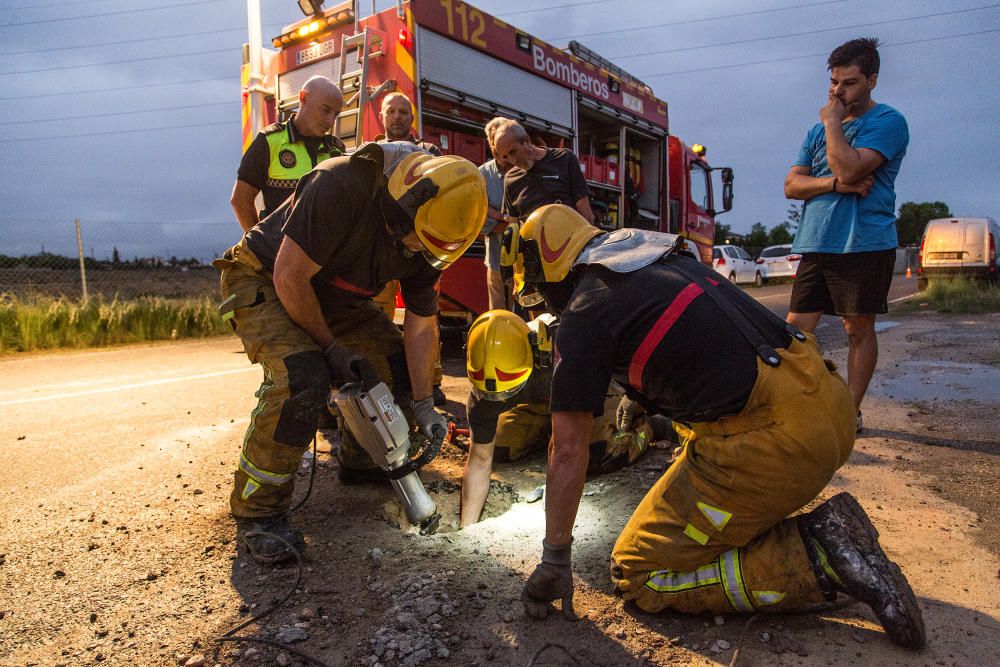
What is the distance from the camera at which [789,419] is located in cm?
193

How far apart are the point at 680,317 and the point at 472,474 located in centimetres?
134

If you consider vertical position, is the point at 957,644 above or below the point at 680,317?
below

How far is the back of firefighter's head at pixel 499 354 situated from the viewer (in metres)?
2.59

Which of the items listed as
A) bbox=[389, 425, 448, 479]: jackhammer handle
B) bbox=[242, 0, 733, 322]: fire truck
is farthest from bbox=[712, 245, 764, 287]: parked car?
bbox=[389, 425, 448, 479]: jackhammer handle

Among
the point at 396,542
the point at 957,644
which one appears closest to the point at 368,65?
the point at 396,542

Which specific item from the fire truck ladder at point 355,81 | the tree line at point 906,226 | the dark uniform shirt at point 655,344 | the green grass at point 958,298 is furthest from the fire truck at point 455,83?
the tree line at point 906,226

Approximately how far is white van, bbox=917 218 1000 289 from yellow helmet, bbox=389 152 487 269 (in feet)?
49.0

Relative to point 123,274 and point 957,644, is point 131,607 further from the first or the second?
point 123,274

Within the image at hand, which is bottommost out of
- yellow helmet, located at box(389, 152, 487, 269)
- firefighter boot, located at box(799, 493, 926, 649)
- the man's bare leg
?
firefighter boot, located at box(799, 493, 926, 649)

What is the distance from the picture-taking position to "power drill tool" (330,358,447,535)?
2.55 metres

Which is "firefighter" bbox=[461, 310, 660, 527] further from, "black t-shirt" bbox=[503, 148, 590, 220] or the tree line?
the tree line

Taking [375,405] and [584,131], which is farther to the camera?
[584,131]

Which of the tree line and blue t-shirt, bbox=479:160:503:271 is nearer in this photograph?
blue t-shirt, bbox=479:160:503:271

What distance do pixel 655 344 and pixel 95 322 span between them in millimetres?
8507
